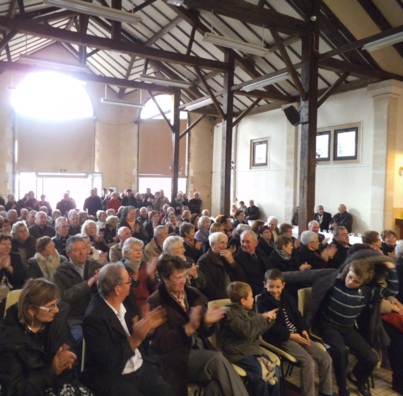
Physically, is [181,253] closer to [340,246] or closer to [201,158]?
[340,246]

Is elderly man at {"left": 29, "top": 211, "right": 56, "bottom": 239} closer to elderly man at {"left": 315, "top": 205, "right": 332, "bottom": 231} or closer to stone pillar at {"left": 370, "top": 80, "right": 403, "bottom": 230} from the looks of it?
elderly man at {"left": 315, "top": 205, "right": 332, "bottom": 231}

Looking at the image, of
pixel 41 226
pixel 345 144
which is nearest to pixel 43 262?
pixel 41 226

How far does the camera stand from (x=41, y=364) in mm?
2111

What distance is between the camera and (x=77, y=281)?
10.5ft

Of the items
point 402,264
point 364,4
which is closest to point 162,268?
point 402,264

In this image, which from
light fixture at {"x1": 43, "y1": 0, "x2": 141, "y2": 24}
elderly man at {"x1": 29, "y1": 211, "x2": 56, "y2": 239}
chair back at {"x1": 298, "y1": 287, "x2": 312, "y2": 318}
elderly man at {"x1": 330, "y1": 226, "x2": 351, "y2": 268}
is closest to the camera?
chair back at {"x1": 298, "y1": 287, "x2": 312, "y2": 318}

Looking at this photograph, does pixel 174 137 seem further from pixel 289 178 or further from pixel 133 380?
pixel 133 380

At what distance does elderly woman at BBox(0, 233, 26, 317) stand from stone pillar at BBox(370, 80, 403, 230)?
813 centimetres

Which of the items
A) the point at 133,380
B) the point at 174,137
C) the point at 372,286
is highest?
the point at 174,137

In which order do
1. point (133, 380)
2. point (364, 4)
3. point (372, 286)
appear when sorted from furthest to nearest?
point (364, 4) < point (372, 286) < point (133, 380)

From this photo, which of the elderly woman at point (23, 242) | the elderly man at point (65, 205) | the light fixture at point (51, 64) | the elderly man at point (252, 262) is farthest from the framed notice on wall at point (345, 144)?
the elderly woman at point (23, 242)

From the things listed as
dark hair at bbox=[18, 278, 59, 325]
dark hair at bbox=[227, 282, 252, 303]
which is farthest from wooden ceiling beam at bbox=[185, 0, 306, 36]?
dark hair at bbox=[18, 278, 59, 325]

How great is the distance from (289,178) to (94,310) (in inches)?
405

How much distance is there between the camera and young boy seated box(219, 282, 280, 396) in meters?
2.61
